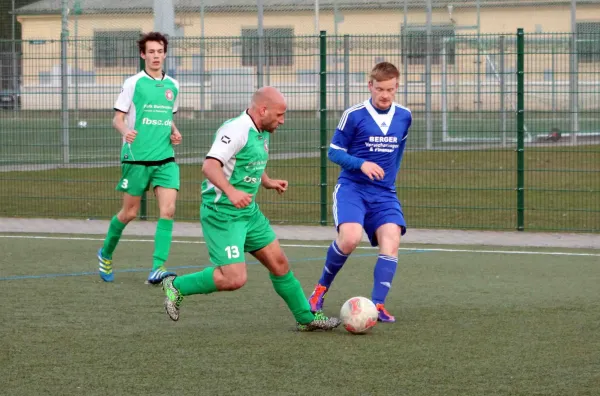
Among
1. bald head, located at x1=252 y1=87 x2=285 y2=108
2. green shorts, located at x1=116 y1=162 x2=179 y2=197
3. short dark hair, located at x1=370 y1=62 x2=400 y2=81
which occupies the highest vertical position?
short dark hair, located at x1=370 y1=62 x2=400 y2=81

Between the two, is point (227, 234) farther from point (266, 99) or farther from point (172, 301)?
point (266, 99)

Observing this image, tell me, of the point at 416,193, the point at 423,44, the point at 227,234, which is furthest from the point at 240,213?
the point at 423,44

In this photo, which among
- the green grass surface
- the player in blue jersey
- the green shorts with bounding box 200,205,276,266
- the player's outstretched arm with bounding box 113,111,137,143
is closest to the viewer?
the green shorts with bounding box 200,205,276,266

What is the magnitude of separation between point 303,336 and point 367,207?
121 centimetres

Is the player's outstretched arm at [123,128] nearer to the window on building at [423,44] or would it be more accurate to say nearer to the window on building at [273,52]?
the window on building at [423,44]

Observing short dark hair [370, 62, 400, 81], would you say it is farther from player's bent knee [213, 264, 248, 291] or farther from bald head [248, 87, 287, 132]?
player's bent knee [213, 264, 248, 291]

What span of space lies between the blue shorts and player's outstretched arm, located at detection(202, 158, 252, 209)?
128 centimetres

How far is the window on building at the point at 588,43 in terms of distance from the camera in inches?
535

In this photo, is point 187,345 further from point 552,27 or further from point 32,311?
point 552,27

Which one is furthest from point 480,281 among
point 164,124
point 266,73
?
point 266,73

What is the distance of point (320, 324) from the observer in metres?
7.53

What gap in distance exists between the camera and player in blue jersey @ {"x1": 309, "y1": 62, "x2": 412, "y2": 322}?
8.02 meters

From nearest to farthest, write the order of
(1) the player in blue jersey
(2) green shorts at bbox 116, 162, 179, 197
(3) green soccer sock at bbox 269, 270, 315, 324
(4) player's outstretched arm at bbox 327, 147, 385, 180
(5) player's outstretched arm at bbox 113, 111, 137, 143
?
(3) green soccer sock at bbox 269, 270, 315, 324 → (4) player's outstretched arm at bbox 327, 147, 385, 180 → (1) the player in blue jersey → (5) player's outstretched arm at bbox 113, 111, 137, 143 → (2) green shorts at bbox 116, 162, 179, 197

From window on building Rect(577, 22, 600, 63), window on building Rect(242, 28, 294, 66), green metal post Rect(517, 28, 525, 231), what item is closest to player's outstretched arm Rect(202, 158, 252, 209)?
window on building Rect(577, 22, 600, 63)
